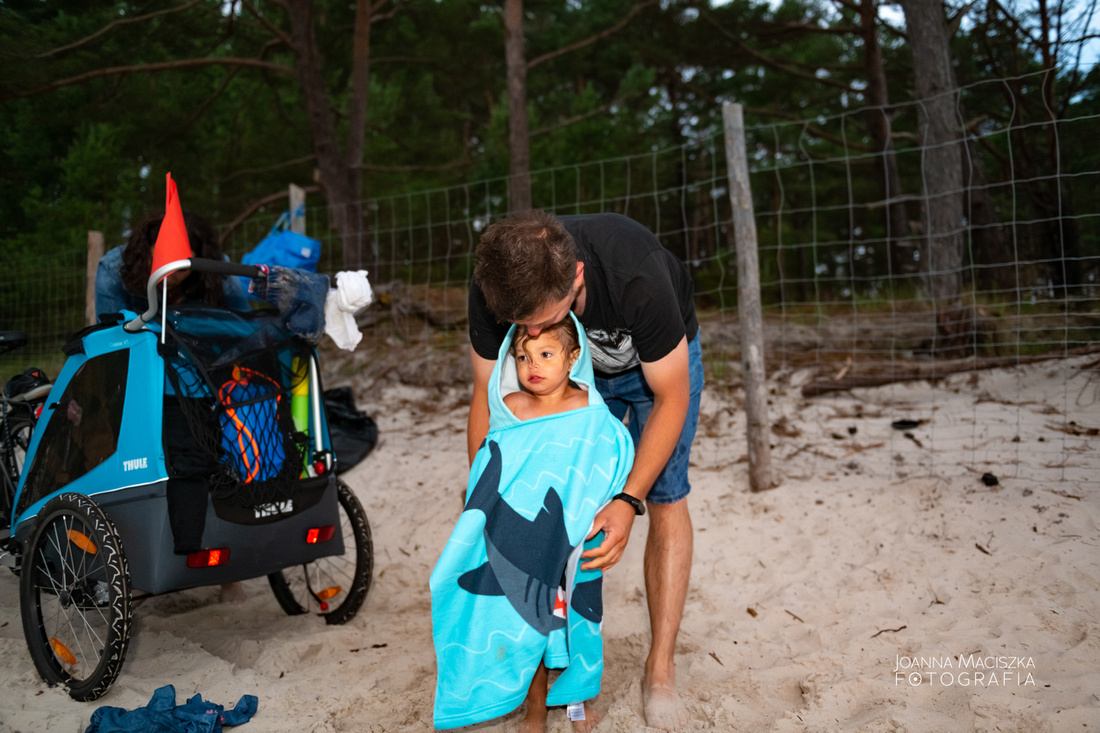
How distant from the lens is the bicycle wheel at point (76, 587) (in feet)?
7.20

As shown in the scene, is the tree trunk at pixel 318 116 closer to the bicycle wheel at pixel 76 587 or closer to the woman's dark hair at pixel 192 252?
the woman's dark hair at pixel 192 252

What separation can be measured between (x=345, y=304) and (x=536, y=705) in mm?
1627

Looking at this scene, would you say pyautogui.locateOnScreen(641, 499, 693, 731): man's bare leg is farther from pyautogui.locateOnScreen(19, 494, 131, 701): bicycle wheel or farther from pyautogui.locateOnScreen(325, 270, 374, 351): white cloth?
pyautogui.locateOnScreen(19, 494, 131, 701): bicycle wheel

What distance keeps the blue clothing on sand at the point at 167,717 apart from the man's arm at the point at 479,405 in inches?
40.9

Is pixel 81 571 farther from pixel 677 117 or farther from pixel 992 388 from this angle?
pixel 677 117

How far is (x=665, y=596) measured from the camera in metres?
2.26

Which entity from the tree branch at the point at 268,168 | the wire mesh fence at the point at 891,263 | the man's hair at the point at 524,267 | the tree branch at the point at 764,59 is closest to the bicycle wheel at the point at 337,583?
the man's hair at the point at 524,267

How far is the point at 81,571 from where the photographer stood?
7.82 feet

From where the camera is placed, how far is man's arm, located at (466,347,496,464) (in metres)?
2.21

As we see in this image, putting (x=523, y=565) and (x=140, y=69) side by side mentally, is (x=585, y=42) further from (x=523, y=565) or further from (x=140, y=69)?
(x=523, y=565)

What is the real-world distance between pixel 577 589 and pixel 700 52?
12.5m

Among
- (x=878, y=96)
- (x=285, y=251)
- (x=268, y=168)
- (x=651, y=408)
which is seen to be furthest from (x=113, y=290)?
(x=878, y=96)

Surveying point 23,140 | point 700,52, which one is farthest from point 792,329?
point 700,52

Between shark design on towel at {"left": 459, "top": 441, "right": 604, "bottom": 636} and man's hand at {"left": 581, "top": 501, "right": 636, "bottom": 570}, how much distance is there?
2.7 inches
